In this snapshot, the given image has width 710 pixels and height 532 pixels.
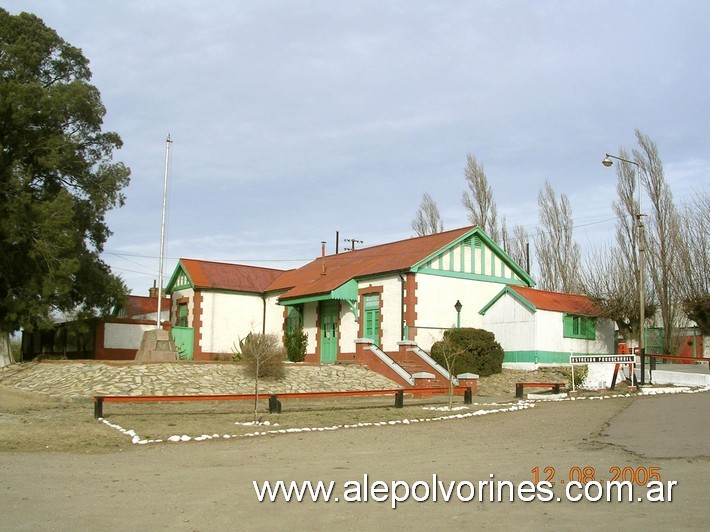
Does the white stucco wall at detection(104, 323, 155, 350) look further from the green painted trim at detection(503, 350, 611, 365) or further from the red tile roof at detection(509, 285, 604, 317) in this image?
the red tile roof at detection(509, 285, 604, 317)

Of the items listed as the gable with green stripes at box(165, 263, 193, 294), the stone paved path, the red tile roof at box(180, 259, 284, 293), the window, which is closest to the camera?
the stone paved path

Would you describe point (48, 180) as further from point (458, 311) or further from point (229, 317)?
point (458, 311)

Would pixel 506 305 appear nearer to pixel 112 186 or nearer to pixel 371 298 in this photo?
pixel 371 298

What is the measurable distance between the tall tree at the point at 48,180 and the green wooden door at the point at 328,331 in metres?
9.00

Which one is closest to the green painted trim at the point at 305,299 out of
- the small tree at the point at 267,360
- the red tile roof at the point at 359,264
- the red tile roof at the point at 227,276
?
the red tile roof at the point at 359,264

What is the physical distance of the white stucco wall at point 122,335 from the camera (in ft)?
110

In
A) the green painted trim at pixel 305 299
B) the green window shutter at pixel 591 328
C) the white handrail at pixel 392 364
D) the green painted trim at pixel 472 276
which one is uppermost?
the green painted trim at pixel 472 276

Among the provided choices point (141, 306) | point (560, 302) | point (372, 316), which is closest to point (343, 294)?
point (372, 316)

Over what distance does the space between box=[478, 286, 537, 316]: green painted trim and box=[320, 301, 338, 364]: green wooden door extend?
625 centimetres

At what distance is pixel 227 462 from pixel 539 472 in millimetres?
4486

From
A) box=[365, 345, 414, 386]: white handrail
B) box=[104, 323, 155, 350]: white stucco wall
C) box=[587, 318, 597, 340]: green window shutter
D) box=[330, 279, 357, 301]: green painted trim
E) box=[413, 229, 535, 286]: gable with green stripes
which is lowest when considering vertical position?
box=[365, 345, 414, 386]: white handrail

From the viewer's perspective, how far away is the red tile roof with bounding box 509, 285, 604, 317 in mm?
29078

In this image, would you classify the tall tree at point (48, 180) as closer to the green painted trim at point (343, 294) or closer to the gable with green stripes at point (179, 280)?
the gable with green stripes at point (179, 280)

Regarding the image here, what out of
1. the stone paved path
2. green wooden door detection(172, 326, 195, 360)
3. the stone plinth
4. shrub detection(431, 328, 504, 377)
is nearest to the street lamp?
shrub detection(431, 328, 504, 377)
